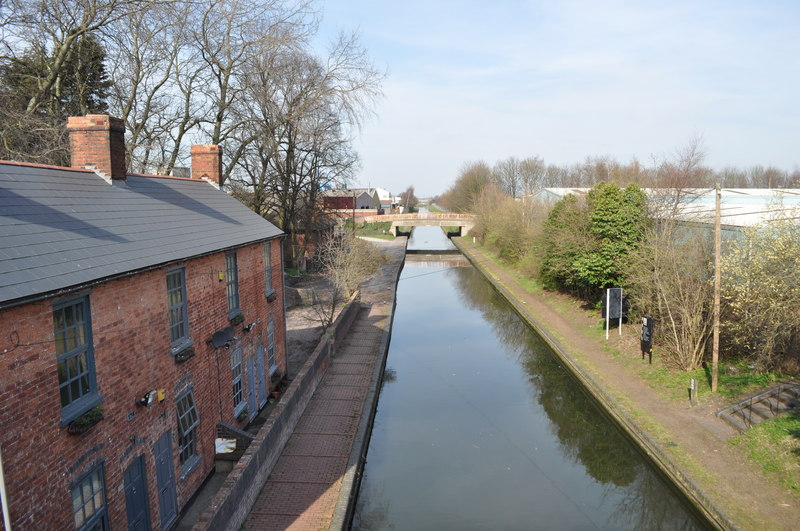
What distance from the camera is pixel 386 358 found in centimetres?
2070

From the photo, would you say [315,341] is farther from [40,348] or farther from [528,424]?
[40,348]

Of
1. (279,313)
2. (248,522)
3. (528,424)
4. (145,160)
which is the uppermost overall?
(145,160)

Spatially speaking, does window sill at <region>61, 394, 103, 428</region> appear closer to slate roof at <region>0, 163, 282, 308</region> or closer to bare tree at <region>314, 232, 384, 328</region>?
slate roof at <region>0, 163, 282, 308</region>

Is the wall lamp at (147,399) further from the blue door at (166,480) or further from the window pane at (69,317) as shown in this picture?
the window pane at (69,317)

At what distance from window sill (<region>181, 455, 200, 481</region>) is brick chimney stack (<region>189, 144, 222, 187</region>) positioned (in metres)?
8.39

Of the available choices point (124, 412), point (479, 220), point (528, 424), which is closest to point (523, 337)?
point (528, 424)

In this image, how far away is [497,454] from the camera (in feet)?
43.7

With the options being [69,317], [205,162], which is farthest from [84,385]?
[205,162]

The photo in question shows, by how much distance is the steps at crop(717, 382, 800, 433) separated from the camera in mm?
11977

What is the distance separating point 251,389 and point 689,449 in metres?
9.64

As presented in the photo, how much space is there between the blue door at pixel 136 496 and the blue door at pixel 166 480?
1.40ft

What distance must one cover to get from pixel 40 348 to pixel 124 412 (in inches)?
79.0

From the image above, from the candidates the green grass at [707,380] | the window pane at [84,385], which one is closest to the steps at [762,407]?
the green grass at [707,380]

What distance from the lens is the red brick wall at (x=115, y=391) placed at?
5.46m
